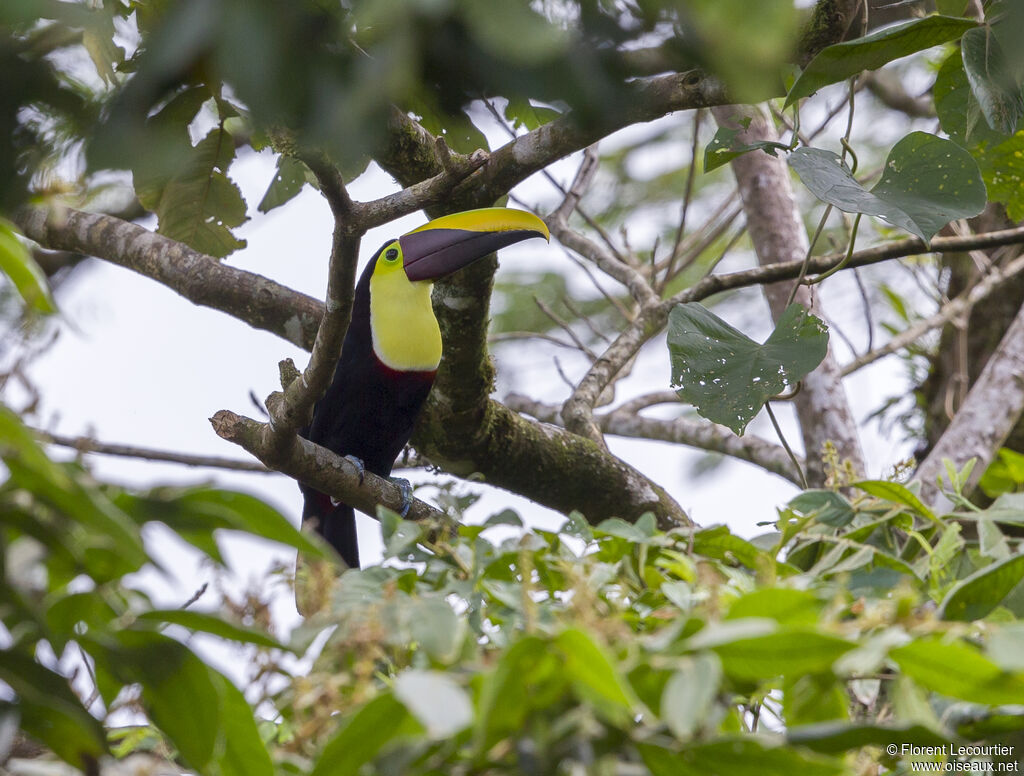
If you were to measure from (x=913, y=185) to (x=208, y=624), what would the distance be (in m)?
1.71

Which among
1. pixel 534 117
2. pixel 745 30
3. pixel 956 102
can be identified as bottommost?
pixel 745 30

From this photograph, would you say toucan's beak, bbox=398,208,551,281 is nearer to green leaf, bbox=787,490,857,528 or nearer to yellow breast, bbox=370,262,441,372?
yellow breast, bbox=370,262,441,372

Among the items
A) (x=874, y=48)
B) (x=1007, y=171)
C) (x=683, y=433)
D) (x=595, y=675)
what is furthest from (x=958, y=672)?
(x=683, y=433)

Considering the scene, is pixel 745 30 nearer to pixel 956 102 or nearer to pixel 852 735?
pixel 852 735

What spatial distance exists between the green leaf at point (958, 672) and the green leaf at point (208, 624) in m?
0.49

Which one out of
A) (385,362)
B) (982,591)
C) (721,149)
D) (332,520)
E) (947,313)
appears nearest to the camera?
(982,591)

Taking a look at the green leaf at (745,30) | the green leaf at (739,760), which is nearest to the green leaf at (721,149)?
the green leaf at (745,30)

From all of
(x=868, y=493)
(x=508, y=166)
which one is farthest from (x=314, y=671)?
(x=508, y=166)

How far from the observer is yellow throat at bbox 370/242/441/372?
3.20m

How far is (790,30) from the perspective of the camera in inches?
31.3

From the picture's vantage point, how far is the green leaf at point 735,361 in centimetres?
199

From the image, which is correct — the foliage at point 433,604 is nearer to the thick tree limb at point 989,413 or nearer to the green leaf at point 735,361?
the green leaf at point 735,361

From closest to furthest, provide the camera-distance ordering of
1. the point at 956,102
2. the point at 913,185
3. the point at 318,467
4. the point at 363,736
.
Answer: the point at 363,736
the point at 913,185
the point at 956,102
the point at 318,467

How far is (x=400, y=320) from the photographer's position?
10.8 feet
